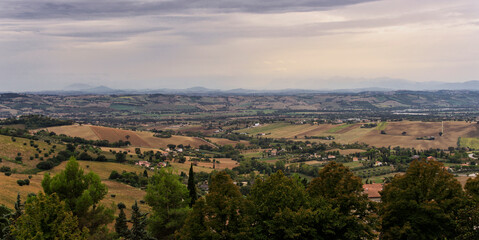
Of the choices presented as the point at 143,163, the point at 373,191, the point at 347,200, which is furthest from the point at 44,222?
the point at 143,163

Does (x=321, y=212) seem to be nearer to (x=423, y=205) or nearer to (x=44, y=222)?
(x=423, y=205)

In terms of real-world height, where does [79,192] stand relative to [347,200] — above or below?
below

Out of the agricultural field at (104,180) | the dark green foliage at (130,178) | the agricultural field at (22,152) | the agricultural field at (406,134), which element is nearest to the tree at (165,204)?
the agricultural field at (104,180)

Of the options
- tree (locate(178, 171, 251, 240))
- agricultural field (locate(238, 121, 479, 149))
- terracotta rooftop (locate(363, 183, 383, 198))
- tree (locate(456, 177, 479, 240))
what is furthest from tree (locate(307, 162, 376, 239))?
agricultural field (locate(238, 121, 479, 149))

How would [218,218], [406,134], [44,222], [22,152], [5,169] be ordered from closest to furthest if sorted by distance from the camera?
[44,222], [218,218], [5,169], [22,152], [406,134]

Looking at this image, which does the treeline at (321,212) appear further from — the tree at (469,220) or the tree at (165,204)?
the tree at (165,204)

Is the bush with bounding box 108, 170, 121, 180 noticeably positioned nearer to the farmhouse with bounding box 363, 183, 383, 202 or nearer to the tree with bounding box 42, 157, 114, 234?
the tree with bounding box 42, 157, 114, 234
